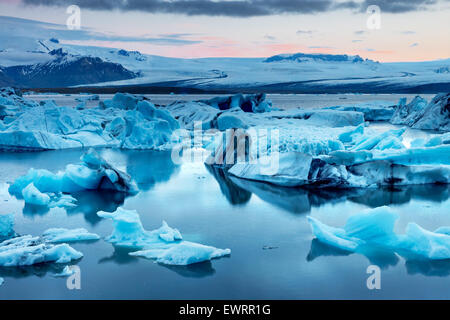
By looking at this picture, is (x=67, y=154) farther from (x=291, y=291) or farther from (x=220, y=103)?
(x=220, y=103)

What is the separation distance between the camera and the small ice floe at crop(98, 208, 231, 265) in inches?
155

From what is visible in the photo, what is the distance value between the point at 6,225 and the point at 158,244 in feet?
4.81

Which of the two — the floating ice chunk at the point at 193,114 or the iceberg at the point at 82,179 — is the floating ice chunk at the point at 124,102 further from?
the iceberg at the point at 82,179

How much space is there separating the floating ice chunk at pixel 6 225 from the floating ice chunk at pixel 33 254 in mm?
350

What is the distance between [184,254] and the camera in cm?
395

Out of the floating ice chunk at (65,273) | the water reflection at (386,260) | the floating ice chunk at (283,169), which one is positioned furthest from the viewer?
the floating ice chunk at (283,169)

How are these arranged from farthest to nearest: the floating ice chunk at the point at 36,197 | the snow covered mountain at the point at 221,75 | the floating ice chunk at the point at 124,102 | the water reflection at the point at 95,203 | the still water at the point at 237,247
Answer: the snow covered mountain at the point at 221,75
the floating ice chunk at the point at 124,102
the floating ice chunk at the point at 36,197
the water reflection at the point at 95,203
the still water at the point at 237,247

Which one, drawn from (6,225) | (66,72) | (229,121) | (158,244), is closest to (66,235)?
(6,225)

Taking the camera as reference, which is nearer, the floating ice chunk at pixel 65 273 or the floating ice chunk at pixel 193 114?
the floating ice chunk at pixel 65 273

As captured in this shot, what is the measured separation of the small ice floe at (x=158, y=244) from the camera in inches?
155

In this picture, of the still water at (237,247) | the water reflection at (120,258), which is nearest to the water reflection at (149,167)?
the still water at (237,247)

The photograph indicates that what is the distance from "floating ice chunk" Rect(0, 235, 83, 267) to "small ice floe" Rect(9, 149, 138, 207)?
7.38ft

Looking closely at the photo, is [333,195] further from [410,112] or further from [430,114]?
[410,112]

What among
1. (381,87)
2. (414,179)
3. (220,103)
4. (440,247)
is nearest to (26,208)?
(440,247)
